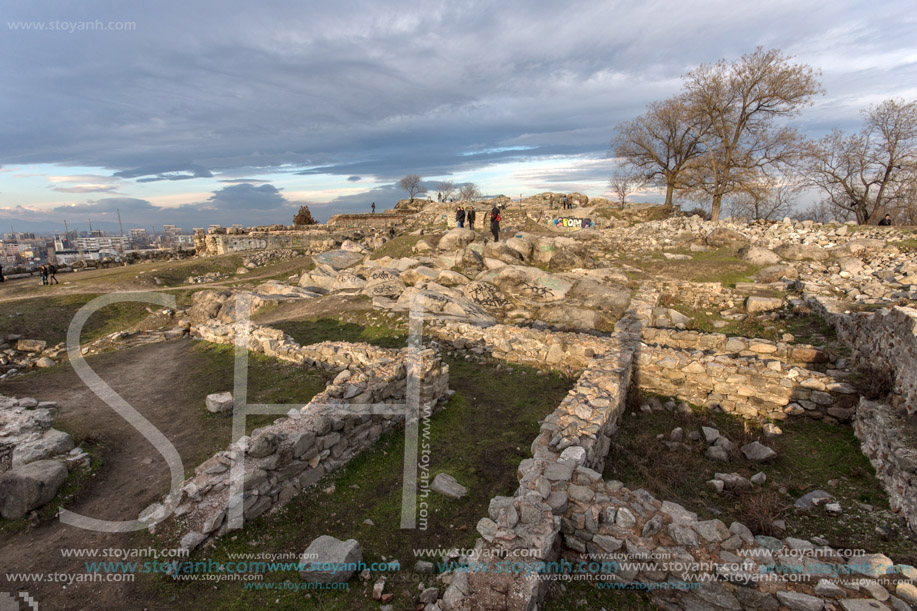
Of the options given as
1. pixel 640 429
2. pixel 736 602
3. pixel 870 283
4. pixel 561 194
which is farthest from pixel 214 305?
pixel 561 194

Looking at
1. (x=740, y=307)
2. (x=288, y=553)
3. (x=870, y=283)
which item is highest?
(x=870, y=283)

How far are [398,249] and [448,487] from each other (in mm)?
20769

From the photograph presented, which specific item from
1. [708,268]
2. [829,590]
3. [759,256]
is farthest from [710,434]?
[759,256]

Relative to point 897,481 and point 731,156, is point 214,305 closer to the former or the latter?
point 897,481

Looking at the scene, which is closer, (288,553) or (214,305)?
(288,553)

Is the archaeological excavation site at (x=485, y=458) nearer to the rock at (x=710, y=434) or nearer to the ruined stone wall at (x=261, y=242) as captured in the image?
the rock at (x=710, y=434)

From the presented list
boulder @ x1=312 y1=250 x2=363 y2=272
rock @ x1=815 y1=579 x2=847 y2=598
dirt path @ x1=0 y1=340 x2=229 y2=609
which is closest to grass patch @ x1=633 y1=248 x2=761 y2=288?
rock @ x1=815 y1=579 x2=847 y2=598

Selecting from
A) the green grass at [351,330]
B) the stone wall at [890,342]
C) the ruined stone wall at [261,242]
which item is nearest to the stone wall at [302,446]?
the green grass at [351,330]

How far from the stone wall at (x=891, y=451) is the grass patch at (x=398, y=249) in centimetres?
1994

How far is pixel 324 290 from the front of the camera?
64.4ft

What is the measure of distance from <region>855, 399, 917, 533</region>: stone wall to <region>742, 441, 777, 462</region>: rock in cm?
116

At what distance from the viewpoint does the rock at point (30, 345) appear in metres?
13.4

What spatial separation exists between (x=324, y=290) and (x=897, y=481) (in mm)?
19570
